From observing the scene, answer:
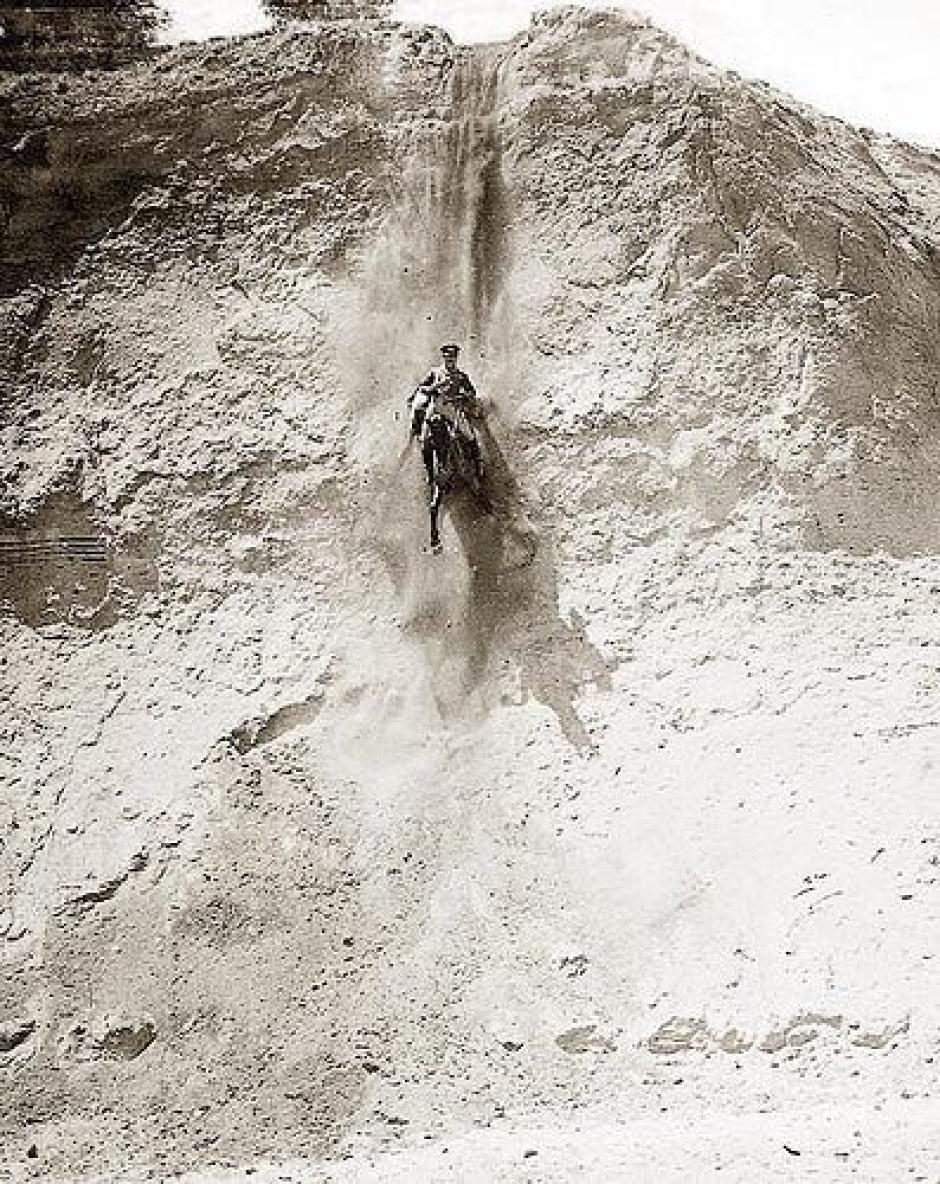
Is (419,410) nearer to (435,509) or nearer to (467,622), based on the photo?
(435,509)

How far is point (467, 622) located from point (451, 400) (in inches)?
71.3

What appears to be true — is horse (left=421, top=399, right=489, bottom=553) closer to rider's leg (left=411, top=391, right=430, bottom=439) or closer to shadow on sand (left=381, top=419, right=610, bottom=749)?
rider's leg (left=411, top=391, right=430, bottom=439)

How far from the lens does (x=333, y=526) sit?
38.5 feet

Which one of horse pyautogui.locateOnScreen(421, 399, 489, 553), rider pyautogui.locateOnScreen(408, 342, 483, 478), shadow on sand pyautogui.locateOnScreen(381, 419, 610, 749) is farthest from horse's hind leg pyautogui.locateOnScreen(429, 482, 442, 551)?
rider pyautogui.locateOnScreen(408, 342, 483, 478)

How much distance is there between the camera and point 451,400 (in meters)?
11.3

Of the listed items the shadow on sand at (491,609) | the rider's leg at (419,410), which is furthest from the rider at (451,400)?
the shadow on sand at (491,609)

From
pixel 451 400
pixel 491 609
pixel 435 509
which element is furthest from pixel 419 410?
pixel 491 609

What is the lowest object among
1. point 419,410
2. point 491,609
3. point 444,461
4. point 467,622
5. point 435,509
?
point 467,622

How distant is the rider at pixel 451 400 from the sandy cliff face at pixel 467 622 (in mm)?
398

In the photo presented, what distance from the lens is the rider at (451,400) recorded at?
11.3m

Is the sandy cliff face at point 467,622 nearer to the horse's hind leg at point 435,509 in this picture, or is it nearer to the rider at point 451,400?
the horse's hind leg at point 435,509

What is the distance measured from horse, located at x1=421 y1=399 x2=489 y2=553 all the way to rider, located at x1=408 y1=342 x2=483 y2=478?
19 millimetres

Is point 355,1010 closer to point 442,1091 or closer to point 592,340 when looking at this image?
point 442,1091

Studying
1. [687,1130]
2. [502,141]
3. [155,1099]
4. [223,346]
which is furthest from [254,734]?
[502,141]
